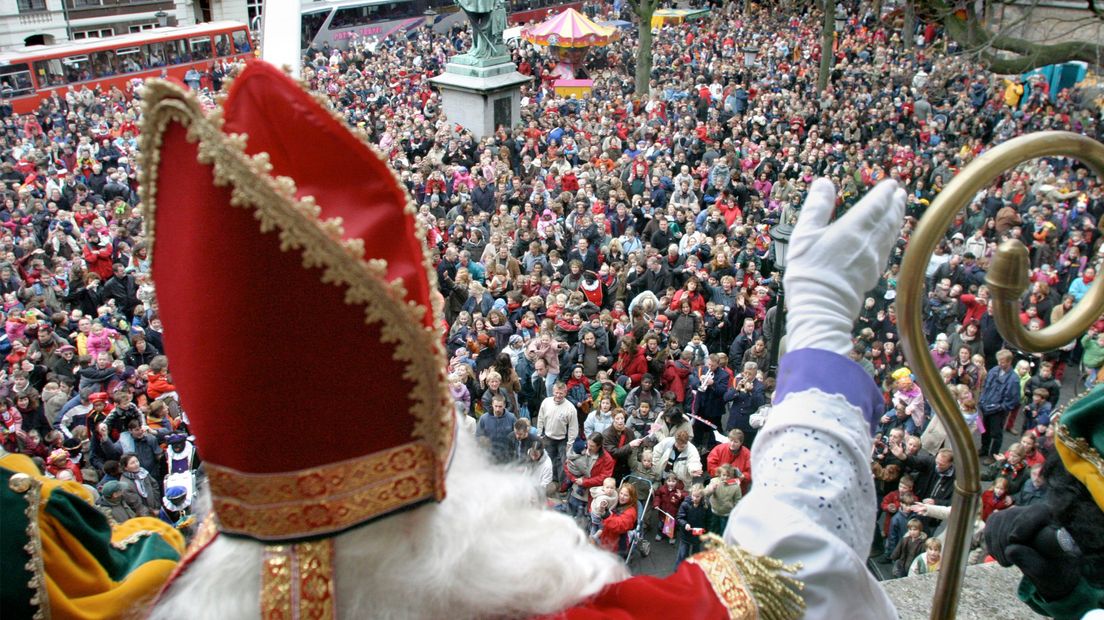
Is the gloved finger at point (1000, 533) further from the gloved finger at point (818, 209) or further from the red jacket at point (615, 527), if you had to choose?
the red jacket at point (615, 527)

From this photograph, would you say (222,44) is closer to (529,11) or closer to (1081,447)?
(529,11)

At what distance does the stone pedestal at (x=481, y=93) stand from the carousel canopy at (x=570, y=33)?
563cm

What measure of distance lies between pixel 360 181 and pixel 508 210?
1314 centimetres

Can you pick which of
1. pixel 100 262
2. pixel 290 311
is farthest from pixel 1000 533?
pixel 100 262

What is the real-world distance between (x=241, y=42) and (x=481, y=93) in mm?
13857

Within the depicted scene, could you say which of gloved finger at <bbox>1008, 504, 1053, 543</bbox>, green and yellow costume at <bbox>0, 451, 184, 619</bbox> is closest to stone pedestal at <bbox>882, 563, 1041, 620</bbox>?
gloved finger at <bbox>1008, 504, 1053, 543</bbox>

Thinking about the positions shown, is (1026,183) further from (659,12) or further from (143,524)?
(659,12)

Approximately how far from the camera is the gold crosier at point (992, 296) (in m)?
1.64

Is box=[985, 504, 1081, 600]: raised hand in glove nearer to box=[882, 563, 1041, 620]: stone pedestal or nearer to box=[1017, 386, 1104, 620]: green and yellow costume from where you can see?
box=[1017, 386, 1104, 620]: green and yellow costume

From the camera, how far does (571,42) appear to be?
27656mm

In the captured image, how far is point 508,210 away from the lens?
48.4 feet

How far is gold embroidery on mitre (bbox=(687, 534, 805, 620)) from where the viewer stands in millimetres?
1789

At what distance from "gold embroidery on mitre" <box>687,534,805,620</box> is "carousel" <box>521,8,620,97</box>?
1022 inches

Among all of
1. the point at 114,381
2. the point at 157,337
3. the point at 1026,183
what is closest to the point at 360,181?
the point at 114,381
